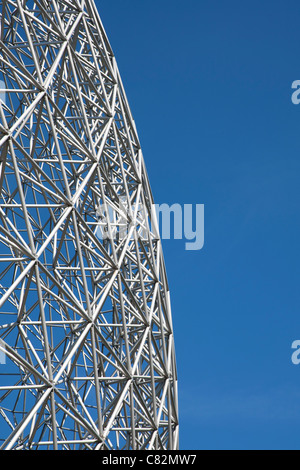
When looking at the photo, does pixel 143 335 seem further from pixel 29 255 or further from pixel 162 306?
pixel 29 255

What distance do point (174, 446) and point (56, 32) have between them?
17242mm

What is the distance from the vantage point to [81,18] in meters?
31.1

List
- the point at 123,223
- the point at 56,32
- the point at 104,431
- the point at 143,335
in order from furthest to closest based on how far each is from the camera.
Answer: the point at 123,223 → the point at 143,335 → the point at 56,32 → the point at 104,431

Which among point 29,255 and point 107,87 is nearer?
point 29,255

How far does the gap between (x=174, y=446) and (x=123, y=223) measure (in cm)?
951

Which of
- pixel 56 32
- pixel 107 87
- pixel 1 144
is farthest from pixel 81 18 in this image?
pixel 1 144

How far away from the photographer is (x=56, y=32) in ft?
93.6
